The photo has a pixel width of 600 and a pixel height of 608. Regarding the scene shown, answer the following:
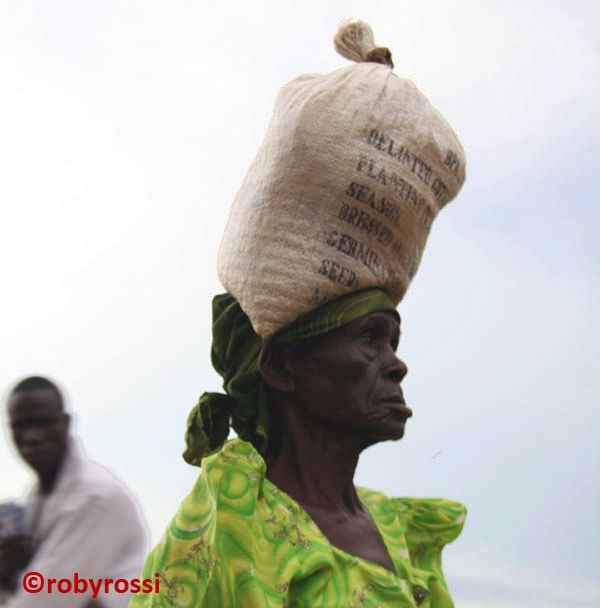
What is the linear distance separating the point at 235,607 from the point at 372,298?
0.94 metres

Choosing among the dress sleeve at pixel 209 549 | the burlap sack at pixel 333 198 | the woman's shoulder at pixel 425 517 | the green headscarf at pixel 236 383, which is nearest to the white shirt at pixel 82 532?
the dress sleeve at pixel 209 549

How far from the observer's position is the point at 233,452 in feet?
11.5

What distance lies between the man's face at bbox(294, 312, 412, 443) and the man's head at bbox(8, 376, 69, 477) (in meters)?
0.69

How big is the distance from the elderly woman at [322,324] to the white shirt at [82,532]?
0.80 feet

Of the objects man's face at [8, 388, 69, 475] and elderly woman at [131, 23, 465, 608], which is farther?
elderly woman at [131, 23, 465, 608]

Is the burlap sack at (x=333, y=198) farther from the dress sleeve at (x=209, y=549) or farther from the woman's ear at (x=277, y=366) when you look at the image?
the dress sleeve at (x=209, y=549)

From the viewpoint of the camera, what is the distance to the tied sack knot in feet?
12.9

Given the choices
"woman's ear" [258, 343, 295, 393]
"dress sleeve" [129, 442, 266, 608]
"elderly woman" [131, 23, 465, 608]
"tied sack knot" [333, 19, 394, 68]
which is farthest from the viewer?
"tied sack knot" [333, 19, 394, 68]

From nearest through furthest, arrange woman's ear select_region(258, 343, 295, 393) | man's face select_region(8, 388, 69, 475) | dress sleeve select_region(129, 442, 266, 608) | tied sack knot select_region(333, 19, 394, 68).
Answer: dress sleeve select_region(129, 442, 266, 608), man's face select_region(8, 388, 69, 475), woman's ear select_region(258, 343, 295, 393), tied sack knot select_region(333, 19, 394, 68)

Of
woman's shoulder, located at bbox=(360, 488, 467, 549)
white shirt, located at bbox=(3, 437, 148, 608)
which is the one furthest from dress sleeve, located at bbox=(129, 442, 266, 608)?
woman's shoulder, located at bbox=(360, 488, 467, 549)

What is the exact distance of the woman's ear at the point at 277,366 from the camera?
11.9 feet

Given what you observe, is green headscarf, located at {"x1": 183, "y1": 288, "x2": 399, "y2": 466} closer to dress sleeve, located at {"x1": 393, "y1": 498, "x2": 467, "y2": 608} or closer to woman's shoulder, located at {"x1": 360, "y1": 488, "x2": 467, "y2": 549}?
woman's shoulder, located at {"x1": 360, "y1": 488, "x2": 467, "y2": 549}

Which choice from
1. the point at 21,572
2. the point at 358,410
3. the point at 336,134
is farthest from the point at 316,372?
the point at 21,572

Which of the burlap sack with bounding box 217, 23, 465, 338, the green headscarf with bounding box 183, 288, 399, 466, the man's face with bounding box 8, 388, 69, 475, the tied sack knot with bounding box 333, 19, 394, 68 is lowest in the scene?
the man's face with bounding box 8, 388, 69, 475
